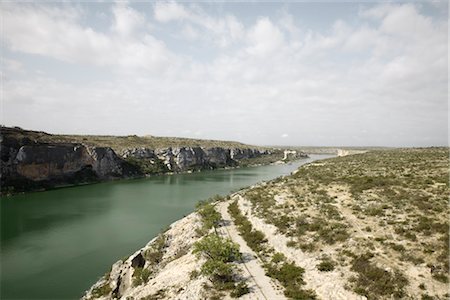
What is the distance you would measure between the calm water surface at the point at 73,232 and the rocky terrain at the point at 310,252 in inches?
201

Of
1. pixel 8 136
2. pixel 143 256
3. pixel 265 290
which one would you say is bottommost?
pixel 143 256

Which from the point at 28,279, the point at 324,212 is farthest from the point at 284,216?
the point at 28,279

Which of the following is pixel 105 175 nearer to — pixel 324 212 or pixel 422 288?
pixel 324 212

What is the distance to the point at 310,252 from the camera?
2339cm

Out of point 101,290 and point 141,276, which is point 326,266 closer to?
point 141,276

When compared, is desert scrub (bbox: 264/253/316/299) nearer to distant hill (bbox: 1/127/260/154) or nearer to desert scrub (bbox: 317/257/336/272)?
desert scrub (bbox: 317/257/336/272)

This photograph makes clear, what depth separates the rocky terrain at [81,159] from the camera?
266ft

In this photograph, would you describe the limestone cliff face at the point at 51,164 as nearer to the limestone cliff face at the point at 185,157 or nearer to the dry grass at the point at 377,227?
the limestone cliff face at the point at 185,157

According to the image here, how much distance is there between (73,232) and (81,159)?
200 feet

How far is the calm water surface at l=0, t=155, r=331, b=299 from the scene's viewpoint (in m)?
29.5

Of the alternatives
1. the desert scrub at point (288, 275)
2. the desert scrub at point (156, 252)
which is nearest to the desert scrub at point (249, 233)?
the desert scrub at point (288, 275)

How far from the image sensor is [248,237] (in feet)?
93.5

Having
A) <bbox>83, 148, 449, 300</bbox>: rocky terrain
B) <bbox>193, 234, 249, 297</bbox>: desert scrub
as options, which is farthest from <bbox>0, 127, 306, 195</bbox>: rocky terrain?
<bbox>193, 234, 249, 297</bbox>: desert scrub

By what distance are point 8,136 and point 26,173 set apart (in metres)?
11.3
